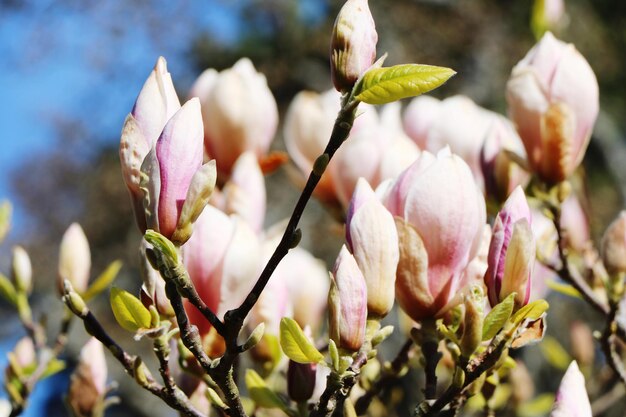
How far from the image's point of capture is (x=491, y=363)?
0.49 metres

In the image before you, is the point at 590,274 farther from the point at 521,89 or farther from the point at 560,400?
the point at 560,400

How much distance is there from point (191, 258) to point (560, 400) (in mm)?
257

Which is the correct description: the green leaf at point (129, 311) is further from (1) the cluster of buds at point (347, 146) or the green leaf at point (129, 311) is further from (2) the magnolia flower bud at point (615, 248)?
(2) the magnolia flower bud at point (615, 248)

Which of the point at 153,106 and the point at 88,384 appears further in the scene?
the point at 88,384

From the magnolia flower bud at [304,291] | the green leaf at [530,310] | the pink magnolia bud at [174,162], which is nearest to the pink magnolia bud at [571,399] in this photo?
the green leaf at [530,310]

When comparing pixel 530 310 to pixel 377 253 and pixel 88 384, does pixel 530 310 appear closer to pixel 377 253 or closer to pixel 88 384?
pixel 377 253

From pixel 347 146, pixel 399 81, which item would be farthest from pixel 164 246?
pixel 347 146

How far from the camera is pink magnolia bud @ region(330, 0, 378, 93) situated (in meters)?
0.44

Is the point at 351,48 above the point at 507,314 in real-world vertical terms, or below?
above

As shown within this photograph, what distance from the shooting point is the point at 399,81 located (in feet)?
1.38

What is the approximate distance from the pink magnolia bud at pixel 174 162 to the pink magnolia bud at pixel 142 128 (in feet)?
0.08

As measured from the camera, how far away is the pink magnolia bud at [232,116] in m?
0.78

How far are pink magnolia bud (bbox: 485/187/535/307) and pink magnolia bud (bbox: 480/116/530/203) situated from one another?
24cm

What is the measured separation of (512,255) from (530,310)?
36mm
